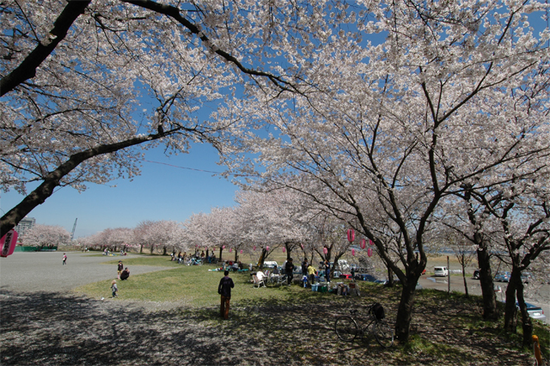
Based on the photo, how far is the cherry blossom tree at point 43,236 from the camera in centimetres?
7044

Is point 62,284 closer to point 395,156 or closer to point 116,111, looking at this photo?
point 116,111

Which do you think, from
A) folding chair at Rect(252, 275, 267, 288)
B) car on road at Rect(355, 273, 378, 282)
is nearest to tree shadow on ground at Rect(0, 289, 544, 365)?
folding chair at Rect(252, 275, 267, 288)

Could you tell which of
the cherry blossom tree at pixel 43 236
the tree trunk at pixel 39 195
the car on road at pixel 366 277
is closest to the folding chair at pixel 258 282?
the tree trunk at pixel 39 195

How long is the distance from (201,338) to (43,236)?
302ft

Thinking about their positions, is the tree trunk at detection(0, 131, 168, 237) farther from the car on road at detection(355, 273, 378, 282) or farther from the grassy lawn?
the car on road at detection(355, 273, 378, 282)

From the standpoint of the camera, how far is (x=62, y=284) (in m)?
13.5

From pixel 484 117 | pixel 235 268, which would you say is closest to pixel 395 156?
pixel 484 117

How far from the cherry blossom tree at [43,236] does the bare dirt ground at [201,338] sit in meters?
84.0

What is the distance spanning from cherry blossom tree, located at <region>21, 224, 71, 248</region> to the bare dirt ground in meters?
84.0

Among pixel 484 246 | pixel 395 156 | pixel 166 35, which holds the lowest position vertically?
pixel 484 246

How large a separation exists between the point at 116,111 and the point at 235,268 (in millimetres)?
20892

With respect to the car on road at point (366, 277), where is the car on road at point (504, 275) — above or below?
above

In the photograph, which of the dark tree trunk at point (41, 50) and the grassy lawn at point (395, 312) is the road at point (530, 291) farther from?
the dark tree trunk at point (41, 50)

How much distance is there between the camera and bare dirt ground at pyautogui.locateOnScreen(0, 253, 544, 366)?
5.13 m
